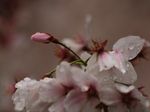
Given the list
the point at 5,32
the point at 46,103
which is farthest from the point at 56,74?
the point at 5,32

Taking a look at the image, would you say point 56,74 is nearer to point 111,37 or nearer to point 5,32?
point 5,32

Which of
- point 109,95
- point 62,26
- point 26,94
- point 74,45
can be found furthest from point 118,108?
point 62,26

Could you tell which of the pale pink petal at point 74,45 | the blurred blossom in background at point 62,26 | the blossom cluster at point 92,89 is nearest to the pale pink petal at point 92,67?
the blossom cluster at point 92,89

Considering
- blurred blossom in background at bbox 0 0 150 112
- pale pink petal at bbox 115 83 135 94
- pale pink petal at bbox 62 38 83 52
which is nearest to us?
pale pink petal at bbox 115 83 135 94

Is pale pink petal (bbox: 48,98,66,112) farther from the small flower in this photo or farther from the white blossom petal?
the small flower

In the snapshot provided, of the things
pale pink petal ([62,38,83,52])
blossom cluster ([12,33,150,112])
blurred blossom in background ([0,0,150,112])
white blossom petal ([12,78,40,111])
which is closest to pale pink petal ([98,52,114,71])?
blossom cluster ([12,33,150,112])
